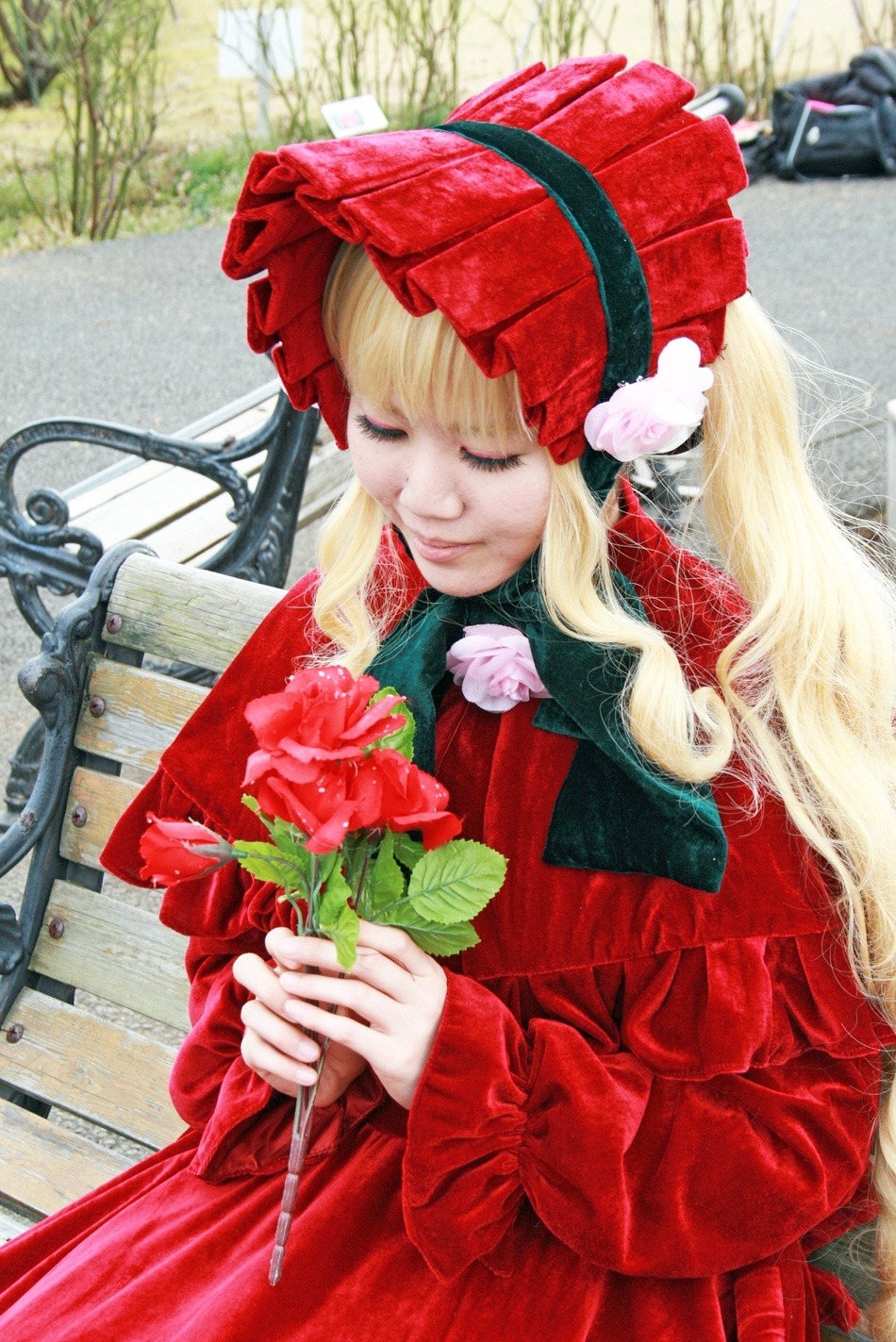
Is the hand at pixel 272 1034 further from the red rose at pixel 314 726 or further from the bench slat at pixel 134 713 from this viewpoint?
the bench slat at pixel 134 713

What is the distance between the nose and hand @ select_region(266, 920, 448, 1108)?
0.43m

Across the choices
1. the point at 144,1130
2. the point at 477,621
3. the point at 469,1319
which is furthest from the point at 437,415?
the point at 144,1130

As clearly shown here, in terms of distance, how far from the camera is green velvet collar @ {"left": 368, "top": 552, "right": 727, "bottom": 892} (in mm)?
1538

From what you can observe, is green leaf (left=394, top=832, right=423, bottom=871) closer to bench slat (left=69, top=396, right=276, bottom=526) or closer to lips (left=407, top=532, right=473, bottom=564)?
lips (left=407, top=532, right=473, bottom=564)

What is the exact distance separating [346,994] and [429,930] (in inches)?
4.0

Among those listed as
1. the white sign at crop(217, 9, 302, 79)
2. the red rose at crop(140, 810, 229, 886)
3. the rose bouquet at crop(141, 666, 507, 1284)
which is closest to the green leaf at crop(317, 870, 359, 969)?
the rose bouquet at crop(141, 666, 507, 1284)

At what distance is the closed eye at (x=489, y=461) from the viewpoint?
153cm

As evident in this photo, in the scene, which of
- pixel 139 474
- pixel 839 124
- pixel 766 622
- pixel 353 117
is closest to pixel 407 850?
pixel 766 622

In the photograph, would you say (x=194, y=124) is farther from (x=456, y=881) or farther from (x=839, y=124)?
(x=456, y=881)

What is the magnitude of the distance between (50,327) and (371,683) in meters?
7.21

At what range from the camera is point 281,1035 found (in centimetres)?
153

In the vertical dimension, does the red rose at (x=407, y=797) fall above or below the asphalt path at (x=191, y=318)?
above

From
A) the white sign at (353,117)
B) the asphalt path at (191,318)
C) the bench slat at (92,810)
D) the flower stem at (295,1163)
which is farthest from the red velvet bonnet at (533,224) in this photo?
the asphalt path at (191,318)

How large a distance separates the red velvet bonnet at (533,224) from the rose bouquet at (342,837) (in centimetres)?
35
